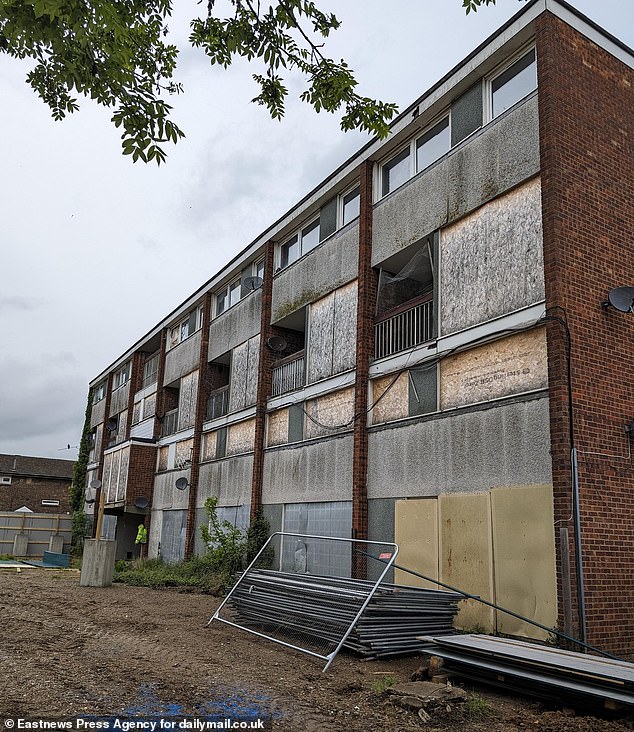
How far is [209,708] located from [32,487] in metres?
49.0

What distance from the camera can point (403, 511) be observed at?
12.6 meters

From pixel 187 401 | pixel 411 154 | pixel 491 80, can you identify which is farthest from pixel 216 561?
pixel 491 80

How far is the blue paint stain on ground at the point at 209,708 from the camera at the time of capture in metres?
6.08

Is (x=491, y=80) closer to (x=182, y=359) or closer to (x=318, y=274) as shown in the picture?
(x=318, y=274)

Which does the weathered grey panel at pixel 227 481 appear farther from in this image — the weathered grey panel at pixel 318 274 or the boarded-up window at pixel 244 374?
the weathered grey panel at pixel 318 274

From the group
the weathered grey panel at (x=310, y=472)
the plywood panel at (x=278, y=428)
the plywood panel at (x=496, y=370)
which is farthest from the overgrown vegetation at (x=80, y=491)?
the plywood panel at (x=496, y=370)

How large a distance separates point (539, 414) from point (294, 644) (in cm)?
475

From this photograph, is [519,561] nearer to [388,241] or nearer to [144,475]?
[388,241]

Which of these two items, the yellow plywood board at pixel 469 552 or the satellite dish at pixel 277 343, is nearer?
the yellow plywood board at pixel 469 552

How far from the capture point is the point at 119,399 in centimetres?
3378

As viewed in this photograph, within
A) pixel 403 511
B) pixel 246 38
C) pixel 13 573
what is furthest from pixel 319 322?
pixel 13 573

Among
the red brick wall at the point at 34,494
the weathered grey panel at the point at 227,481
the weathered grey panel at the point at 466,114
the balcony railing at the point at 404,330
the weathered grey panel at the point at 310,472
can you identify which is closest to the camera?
the weathered grey panel at the point at 466,114

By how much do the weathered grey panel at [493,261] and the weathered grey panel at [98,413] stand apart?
88.7 ft

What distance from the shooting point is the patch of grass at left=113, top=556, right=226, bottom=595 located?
17.8 meters
